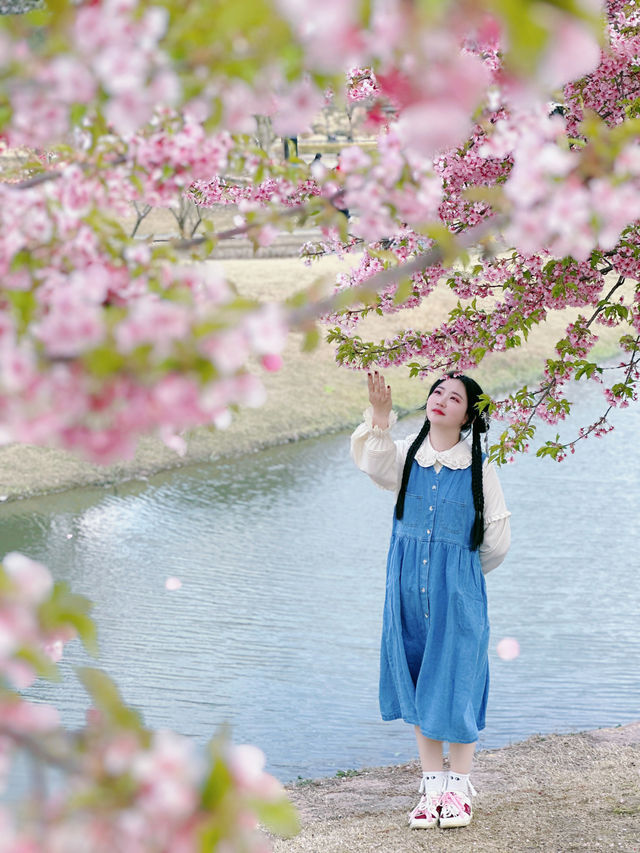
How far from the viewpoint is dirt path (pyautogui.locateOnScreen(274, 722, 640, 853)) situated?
14.2 ft

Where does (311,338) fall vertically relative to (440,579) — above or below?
above

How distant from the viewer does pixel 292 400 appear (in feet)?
49.7

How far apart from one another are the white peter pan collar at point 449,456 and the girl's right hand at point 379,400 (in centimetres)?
21

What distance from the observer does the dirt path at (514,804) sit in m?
4.32

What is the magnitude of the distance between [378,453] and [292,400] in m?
10.5

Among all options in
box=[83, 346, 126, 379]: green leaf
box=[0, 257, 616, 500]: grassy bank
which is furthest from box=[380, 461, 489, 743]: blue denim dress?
A: box=[0, 257, 616, 500]: grassy bank

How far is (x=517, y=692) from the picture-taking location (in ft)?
22.9

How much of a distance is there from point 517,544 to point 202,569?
2902mm

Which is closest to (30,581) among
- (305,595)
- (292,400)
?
(305,595)

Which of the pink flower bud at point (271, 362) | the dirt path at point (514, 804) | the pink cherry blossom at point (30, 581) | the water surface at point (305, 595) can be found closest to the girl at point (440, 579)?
the dirt path at point (514, 804)

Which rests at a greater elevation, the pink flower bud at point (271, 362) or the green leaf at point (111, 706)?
the pink flower bud at point (271, 362)

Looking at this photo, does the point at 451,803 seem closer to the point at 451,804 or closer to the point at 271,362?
the point at 451,804

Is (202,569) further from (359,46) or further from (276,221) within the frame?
(359,46)

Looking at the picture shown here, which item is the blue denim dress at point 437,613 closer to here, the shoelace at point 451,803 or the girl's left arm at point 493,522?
the girl's left arm at point 493,522
